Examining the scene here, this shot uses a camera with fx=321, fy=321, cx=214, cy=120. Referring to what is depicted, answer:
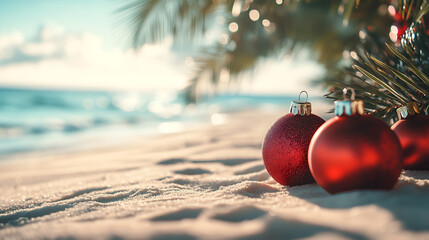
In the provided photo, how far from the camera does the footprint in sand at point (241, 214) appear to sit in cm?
91

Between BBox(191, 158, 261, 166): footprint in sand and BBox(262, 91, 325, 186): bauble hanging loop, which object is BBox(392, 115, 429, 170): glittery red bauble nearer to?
BBox(262, 91, 325, 186): bauble hanging loop

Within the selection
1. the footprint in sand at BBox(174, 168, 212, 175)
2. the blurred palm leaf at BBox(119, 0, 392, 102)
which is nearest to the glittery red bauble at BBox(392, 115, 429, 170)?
the footprint in sand at BBox(174, 168, 212, 175)

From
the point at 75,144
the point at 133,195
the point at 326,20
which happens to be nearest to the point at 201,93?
the point at 326,20

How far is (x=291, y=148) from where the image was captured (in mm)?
1228

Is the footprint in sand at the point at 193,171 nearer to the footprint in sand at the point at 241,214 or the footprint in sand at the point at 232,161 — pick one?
the footprint in sand at the point at 232,161

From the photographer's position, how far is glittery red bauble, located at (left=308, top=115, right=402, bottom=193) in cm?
94

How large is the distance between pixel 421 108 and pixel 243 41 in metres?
2.95

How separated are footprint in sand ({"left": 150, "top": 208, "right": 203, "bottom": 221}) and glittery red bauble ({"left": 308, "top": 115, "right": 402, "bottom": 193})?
41 cm

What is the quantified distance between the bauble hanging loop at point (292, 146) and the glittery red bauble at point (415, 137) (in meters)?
0.31

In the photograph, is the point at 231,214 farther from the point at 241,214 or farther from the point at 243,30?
the point at 243,30

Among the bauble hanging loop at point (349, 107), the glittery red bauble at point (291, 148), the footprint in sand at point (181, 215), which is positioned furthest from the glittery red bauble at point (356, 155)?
the footprint in sand at point (181, 215)

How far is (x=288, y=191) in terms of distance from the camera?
1.22 metres

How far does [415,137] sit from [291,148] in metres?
0.47

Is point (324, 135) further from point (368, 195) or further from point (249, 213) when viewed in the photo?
point (249, 213)
